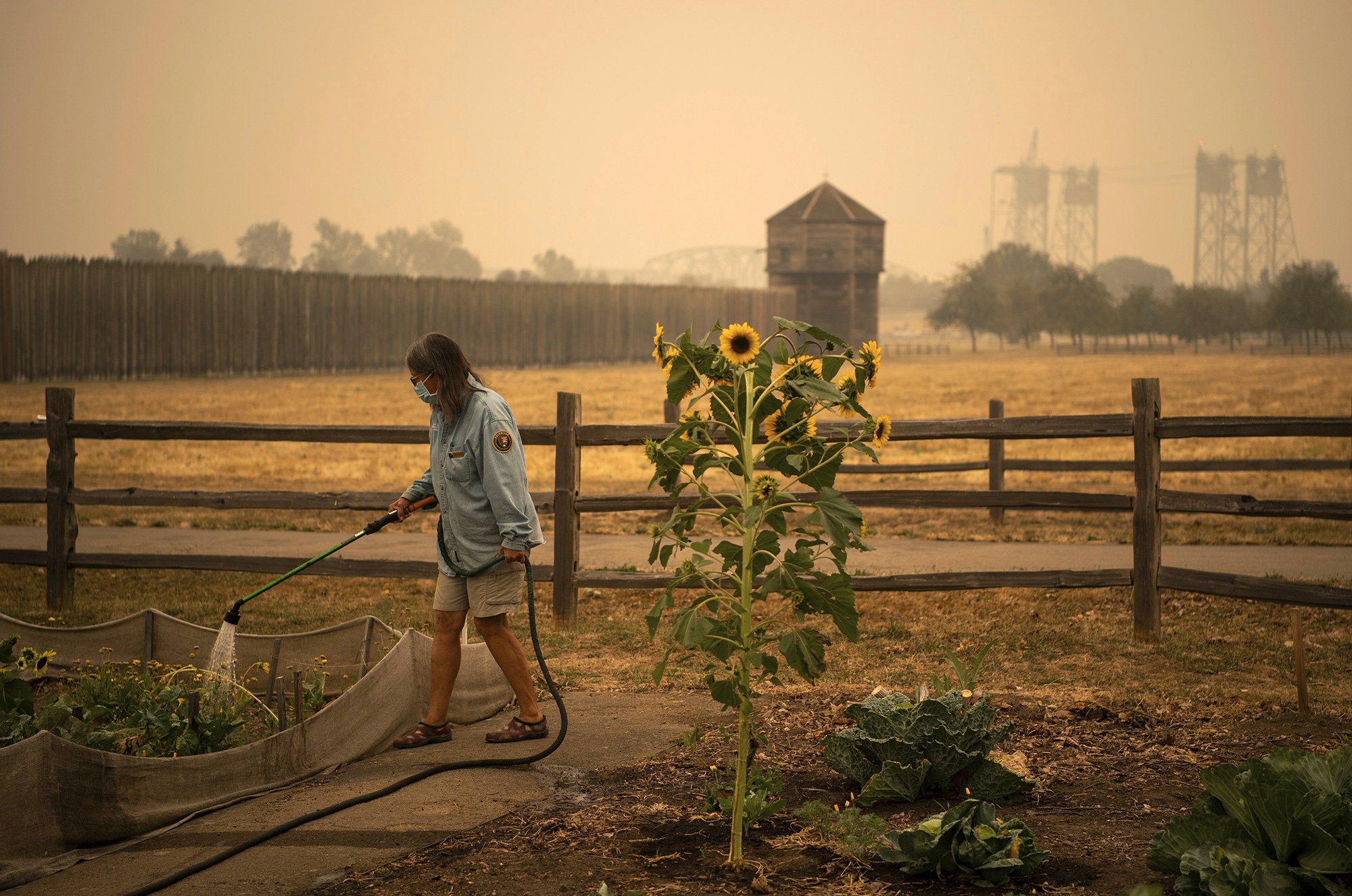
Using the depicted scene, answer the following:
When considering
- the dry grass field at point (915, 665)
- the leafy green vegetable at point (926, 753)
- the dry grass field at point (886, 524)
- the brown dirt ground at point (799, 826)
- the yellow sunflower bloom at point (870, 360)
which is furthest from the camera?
the dry grass field at point (886, 524)

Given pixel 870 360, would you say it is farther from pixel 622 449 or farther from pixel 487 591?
pixel 622 449

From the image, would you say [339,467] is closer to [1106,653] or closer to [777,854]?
[1106,653]

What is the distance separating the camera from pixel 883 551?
11.5 metres

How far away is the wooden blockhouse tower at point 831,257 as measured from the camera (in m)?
66.8

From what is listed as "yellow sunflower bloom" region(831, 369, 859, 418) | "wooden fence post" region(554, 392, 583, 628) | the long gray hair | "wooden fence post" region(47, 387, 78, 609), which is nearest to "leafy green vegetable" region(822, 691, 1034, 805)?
"yellow sunflower bloom" region(831, 369, 859, 418)

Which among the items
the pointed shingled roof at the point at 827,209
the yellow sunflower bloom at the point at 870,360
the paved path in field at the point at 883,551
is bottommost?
the paved path in field at the point at 883,551

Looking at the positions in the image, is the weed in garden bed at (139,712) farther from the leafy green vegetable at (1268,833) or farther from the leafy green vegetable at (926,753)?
the leafy green vegetable at (1268,833)

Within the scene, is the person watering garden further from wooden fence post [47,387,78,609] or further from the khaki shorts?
wooden fence post [47,387,78,609]

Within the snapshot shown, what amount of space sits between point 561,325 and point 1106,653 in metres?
51.5

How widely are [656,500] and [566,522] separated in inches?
26.5

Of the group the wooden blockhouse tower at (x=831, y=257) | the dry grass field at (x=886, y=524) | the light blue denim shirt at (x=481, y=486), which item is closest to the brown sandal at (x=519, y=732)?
the light blue denim shirt at (x=481, y=486)

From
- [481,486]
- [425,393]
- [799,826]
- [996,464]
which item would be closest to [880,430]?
[799,826]

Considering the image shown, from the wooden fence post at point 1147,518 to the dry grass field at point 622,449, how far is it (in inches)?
181

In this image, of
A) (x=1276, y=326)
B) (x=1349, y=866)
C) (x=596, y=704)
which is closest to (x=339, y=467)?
(x=596, y=704)
